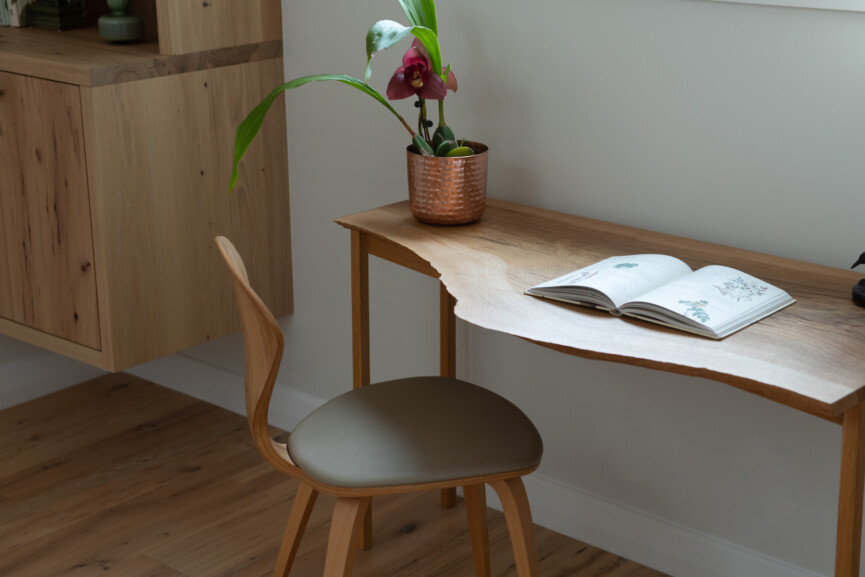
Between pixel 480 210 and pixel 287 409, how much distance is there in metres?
1.07

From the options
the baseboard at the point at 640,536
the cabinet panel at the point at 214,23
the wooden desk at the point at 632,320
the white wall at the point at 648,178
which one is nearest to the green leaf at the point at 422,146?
the wooden desk at the point at 632,320

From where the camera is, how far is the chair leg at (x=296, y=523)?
181cm

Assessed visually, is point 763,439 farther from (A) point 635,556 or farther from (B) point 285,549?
(B) point 285,549

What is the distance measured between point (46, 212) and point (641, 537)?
1.47 m

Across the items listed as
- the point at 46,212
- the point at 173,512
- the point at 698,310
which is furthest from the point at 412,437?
the point at 46,212

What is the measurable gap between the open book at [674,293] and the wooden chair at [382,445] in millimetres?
264

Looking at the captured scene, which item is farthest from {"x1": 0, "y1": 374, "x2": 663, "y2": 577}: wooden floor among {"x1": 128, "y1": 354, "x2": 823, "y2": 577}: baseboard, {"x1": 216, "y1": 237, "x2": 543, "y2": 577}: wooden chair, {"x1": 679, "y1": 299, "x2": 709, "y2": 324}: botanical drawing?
{"x1": 679, "y1": 299, "x2": 709, "y2": 324}: botanical drawing

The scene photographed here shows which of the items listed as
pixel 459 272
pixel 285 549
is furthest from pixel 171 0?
pixel 285 549

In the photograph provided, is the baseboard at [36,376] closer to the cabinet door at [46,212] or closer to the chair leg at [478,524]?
the cabinet door at [46,212]

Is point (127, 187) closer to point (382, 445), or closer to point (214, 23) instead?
point (214, 23)

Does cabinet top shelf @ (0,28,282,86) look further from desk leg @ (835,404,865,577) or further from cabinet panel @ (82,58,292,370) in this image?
desk leg @ (835,404,865,577)

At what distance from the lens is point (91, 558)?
218 centimetres

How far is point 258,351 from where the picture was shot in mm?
1567

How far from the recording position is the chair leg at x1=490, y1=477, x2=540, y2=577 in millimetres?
1644
